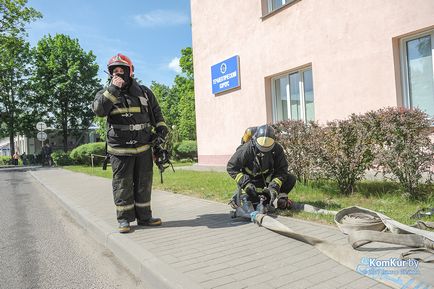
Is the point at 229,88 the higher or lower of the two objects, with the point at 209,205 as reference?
higher

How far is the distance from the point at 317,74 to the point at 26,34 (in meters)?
27.4

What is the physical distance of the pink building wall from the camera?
7.93 m

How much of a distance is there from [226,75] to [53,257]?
374 inches

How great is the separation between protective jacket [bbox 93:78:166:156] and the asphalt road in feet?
4.56

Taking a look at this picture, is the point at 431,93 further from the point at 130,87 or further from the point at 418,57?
the point at 130,87

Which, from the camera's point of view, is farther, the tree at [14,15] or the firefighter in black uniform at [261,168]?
the tree at [14,15]

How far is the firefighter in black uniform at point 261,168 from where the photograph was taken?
5.25 metres

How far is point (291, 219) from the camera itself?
506cm

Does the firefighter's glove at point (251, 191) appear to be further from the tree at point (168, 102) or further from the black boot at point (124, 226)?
the tree at point (168, 102)

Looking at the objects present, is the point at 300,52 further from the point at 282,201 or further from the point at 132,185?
the point at 132,185

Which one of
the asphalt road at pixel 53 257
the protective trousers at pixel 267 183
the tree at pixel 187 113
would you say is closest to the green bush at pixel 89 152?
the tree at pixel 187 113

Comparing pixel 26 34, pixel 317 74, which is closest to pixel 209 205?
pixel 317 74

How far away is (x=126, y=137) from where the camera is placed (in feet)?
16.5

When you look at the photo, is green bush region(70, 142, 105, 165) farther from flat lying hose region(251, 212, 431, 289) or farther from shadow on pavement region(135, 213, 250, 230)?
flat lying hose region(251, 212, 431, 289)
